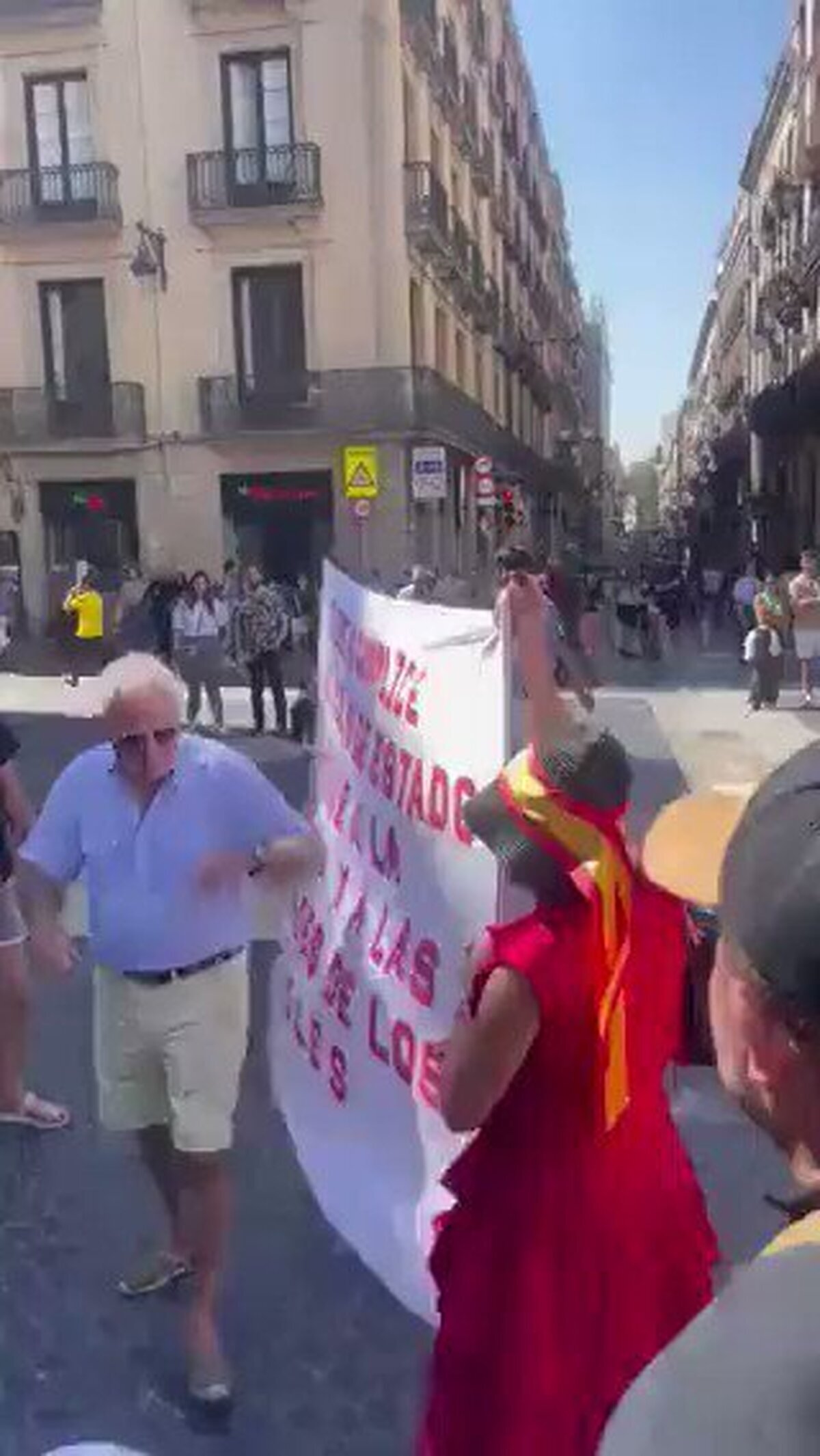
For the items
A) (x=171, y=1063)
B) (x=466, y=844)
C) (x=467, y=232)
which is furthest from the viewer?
(x=467, y=232)

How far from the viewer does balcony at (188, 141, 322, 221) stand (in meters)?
24.5

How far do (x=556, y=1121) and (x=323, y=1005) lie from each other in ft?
3.42

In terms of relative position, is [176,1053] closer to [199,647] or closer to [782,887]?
[782,887]

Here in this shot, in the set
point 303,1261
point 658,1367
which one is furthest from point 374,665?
point 658,1367

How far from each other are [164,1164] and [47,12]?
1050 inches

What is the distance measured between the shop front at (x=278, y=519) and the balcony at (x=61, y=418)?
6.80 ft

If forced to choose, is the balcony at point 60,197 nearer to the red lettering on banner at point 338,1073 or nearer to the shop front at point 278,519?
the shop front at point 278,519

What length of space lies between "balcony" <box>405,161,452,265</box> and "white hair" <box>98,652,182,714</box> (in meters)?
23.4

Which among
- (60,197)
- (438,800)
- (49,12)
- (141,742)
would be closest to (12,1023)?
(141,742)

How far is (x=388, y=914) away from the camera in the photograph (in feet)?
9.25

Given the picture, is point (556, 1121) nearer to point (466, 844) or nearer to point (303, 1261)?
point (466, 844)

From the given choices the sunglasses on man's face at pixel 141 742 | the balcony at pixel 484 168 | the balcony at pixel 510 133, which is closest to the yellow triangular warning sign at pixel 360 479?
the sunglasses on man's face at pixel 141 742

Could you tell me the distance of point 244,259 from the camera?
2517cm

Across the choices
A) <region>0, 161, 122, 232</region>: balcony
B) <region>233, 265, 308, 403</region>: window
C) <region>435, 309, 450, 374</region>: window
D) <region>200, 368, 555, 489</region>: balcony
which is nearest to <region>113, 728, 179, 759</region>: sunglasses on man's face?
<region>200, 368, 555, 489</region>: balcony
